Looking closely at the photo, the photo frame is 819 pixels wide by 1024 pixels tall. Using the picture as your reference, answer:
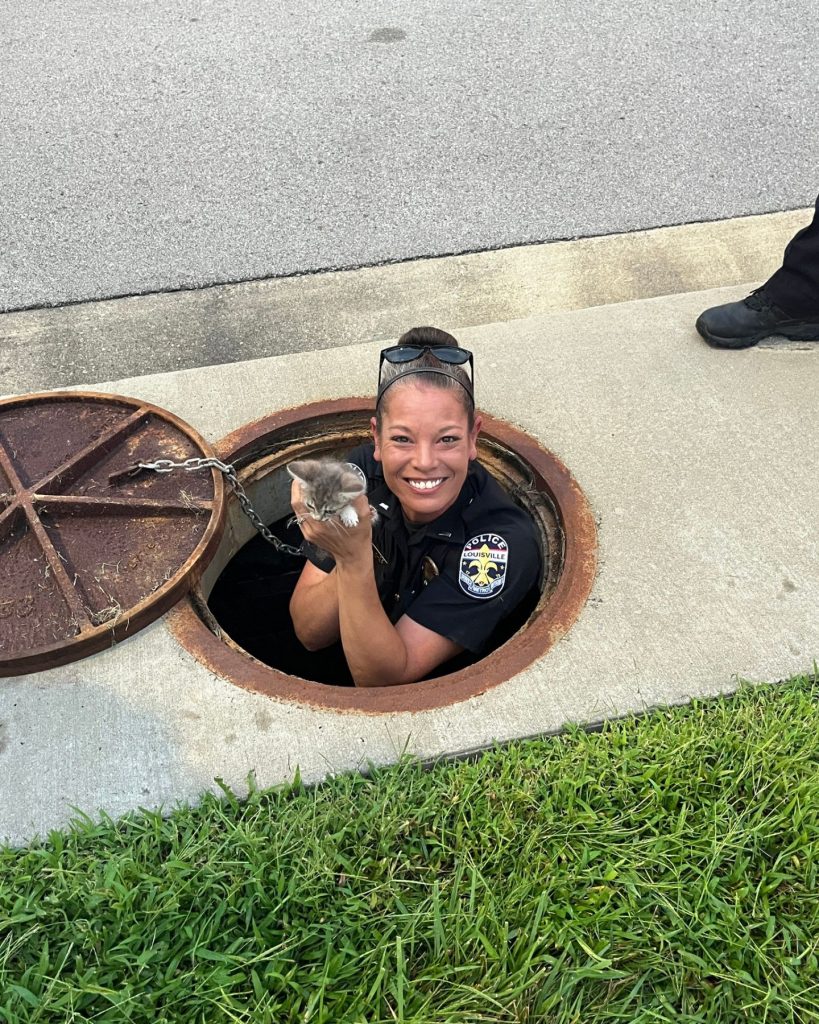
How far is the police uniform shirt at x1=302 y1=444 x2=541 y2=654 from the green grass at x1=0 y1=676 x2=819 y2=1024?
1.40 feet

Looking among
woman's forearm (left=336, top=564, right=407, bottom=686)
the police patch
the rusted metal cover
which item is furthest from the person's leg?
the rusted metal cover

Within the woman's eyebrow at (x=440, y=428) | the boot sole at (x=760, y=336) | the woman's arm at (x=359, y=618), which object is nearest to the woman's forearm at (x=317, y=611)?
the woman's arm at (x=359, y=618)

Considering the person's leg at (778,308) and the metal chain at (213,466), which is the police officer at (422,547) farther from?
the person's leg at (778,308)

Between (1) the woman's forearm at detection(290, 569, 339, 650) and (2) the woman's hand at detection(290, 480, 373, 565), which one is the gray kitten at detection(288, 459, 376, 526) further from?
(1) the woman's forearm at detection(290, 569, 339, 650)

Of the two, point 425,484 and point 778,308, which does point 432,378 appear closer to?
point 425,484

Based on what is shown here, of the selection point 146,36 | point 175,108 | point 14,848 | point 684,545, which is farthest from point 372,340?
point 146,36

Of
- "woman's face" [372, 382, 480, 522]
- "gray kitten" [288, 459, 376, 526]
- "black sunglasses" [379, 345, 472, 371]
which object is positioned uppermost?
"gray kitten" [288, 459, 376, 526]

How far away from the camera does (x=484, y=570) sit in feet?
7.69

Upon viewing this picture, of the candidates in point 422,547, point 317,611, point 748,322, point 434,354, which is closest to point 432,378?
point 434,354

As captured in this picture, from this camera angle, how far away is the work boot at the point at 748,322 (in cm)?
316

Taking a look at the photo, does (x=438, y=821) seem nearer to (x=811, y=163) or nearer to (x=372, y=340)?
(x=372, y=340)

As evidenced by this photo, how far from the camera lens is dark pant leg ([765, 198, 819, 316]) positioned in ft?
10.2

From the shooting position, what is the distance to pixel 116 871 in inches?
70.3

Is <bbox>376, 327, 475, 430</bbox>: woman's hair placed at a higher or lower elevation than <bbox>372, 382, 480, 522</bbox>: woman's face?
higher
